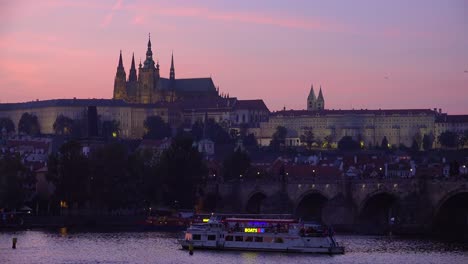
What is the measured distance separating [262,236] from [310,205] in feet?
77.1

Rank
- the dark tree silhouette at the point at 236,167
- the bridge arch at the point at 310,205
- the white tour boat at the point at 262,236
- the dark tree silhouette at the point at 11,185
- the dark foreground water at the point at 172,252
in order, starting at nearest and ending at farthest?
the dark foreground water at the point at 172,252 < the white tour boat at the point at 262,236 < the bridge arch at the point at 310,205 < the dark tree silhouette at the point at 11,185 < the dark tree silhouette at the point at 236,167

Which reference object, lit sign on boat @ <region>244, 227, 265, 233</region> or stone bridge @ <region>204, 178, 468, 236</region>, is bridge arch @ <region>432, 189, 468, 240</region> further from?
lit sign on boat @ <region>244, 227, 265, 233</region>

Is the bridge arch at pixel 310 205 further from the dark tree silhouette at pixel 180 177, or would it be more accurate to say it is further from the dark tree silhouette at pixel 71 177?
the dark tree silhouette at pixel 71 177

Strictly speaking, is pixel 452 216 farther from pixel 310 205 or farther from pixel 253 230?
pixel 253 230

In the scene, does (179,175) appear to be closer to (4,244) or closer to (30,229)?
(30,229)

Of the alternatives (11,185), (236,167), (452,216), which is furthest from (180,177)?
(452,216)

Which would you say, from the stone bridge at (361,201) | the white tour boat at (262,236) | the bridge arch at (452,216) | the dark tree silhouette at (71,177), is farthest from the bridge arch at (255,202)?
the white tour boat at (262,236)

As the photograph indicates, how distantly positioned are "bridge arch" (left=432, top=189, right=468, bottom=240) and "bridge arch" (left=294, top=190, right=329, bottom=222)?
10.8 m

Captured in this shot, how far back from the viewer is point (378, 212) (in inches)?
3676

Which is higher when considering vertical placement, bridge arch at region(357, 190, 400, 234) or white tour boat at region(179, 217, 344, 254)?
bridge arch at region(357, 190, 400, 234)

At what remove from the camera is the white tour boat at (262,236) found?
74500mm

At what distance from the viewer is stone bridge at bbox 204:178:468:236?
85.2 meters

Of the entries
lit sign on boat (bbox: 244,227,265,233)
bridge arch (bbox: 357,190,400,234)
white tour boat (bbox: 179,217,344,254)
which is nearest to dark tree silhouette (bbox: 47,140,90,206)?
bridge arch (bbox: 357,190,400,234)

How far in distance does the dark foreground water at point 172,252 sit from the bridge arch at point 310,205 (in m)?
12.3
